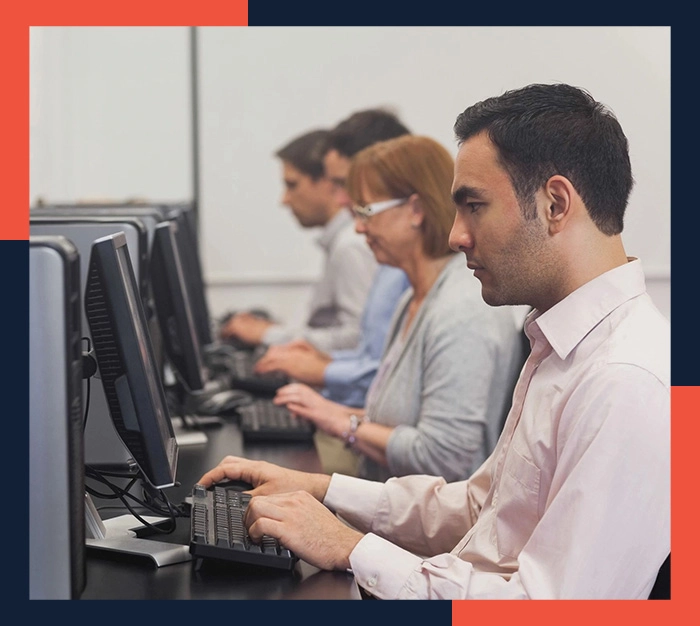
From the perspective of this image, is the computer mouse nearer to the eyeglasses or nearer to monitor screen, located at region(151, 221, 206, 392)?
monitor screen, located at region(151, 221, 206, 392)

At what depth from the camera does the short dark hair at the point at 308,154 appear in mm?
3809

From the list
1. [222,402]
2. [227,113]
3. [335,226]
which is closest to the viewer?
[222,402]

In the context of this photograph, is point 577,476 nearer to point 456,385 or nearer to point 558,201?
point 558,201

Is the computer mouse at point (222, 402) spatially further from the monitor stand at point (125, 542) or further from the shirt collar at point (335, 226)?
the shirt collar at point (335, 226)

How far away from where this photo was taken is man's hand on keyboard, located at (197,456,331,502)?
146 centimetres

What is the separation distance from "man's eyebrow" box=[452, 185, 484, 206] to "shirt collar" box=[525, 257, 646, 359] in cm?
16

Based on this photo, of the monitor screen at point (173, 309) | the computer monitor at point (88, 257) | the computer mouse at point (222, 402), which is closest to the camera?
the computer monitor at point (88, 257)

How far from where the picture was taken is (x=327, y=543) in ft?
3.98

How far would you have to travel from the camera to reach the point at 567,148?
44.8 inches

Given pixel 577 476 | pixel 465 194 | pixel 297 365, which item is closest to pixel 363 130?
pixel 297 365

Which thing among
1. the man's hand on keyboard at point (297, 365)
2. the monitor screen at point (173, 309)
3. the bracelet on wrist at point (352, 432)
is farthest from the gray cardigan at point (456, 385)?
the man's hand on keyboard at point (297, 365)

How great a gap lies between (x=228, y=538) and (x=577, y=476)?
18.4 inches

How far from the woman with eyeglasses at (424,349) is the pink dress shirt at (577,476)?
54 cm

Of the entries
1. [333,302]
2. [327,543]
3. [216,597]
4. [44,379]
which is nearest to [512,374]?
[327,543]
